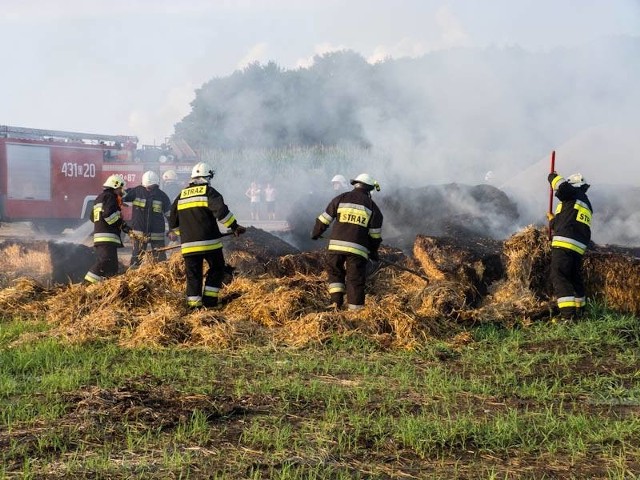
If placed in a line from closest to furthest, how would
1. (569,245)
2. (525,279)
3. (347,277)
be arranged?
(569,245), (347,277), (525,279)

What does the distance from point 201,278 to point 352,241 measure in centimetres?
176

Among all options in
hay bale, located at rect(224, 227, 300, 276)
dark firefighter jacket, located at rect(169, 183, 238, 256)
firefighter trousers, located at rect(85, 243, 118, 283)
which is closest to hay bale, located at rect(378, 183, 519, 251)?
hay bale, located at rect(224, 227, 300, 276)

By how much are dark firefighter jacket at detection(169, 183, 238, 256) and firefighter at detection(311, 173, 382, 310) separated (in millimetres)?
1153

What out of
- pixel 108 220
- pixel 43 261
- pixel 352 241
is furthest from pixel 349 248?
pixel 43 261

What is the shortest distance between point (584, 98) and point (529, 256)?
599 inches

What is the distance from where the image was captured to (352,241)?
8.50 metres

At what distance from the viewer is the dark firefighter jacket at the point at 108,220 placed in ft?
34.9

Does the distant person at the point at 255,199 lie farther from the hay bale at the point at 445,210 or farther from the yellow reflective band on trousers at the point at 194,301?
the yellow reflective band on trousers at the point at 194,301

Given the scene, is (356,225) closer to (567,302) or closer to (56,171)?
(567,302)

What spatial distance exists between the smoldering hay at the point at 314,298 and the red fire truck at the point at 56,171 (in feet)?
34.7

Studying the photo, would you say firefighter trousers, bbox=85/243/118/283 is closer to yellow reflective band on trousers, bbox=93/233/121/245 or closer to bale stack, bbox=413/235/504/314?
yellow reflective band on trousers, bbox=93/233/121/245

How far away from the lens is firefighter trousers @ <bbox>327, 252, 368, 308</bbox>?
8438 millimetres

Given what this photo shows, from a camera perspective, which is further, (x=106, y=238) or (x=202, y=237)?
(x=106, y=238)

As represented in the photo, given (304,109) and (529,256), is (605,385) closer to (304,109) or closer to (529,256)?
(529,256)
